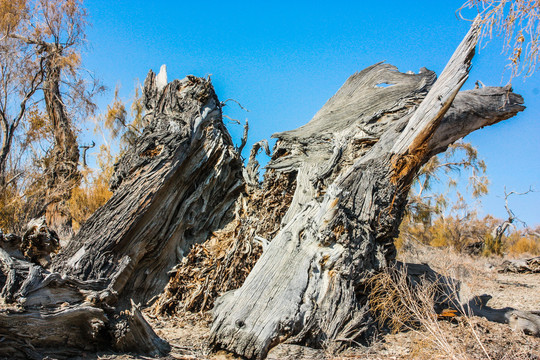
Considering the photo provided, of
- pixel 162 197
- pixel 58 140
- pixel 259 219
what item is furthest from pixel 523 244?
pixel 58 140

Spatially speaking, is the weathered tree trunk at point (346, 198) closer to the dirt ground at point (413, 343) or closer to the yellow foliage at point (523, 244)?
the dirt ground at point (413, 343)

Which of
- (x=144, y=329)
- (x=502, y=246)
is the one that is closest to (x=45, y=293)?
(x=144, y=329)

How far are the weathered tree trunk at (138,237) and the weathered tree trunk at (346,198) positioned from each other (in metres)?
0.88

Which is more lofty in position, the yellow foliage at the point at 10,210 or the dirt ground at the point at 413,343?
the yellow foliage at the point at 10,210

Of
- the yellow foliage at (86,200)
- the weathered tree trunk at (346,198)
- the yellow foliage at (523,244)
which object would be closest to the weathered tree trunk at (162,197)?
the weathered tree trunk at (346,198)

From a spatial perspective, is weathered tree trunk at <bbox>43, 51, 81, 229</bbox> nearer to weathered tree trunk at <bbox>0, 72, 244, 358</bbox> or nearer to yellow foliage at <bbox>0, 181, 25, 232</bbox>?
yellow foliage at <bbox>0, 181, 25, 232</bbox>

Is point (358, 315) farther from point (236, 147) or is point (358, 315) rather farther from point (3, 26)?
point (3, 26)

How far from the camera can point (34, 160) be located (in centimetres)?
1242

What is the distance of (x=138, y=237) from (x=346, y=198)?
262 cm

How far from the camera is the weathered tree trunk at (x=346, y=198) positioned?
390 cm

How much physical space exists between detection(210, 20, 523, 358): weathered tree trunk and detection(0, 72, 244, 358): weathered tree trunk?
88cm

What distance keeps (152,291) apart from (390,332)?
9.81 feet

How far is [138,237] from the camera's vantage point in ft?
16.8

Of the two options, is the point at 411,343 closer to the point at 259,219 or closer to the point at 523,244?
the point at 259,219
